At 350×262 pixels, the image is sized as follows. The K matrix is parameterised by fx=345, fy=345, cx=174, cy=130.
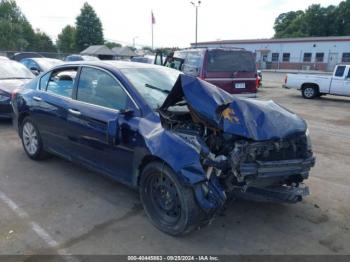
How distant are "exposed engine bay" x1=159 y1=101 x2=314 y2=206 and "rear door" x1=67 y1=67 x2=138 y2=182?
22.3 inches

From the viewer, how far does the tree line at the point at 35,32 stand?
63594mm

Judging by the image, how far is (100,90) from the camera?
4391mm

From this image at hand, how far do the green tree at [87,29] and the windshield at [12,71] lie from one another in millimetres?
66944

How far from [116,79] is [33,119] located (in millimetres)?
2130

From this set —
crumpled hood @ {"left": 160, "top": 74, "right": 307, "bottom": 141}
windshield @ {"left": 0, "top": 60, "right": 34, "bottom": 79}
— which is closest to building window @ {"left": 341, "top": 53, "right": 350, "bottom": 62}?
windshield @ {"left": 0, "top": 60, "right": 34, "bottom": 79}

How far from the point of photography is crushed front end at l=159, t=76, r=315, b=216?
326 centimetres

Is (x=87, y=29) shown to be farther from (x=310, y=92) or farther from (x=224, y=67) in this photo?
(x=224, y=67)

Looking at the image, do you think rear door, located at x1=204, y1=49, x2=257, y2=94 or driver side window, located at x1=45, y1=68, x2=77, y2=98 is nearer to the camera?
driver side window, located at x1=45, y1=68, x2=77, y2=98

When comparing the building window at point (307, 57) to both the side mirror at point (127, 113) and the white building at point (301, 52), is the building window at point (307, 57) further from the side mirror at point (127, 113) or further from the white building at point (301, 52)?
the side mirror at point (127, 113)

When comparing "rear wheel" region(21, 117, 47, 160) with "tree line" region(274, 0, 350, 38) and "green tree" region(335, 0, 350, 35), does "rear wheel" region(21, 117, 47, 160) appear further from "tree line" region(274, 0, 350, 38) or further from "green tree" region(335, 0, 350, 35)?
"green tree" region(335, 0, 350, 35)

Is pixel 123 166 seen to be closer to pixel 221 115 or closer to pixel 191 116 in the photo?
pixel 191 116

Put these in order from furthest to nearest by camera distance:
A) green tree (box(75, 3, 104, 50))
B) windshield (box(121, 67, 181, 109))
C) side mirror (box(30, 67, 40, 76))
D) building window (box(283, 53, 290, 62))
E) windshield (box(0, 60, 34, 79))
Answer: green tree (box(75, 3, 104, 50)) → building window (box(283, 53, 290, 62)) → side mirror (box(30, 67, 40, 76)) → windshield (box(0, 60, 34, 79)) → windshield (box(121, 67, 181, 109))

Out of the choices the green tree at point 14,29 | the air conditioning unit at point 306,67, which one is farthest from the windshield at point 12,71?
the green tree at point 14,29

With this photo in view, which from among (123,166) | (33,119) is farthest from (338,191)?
(33,119)
